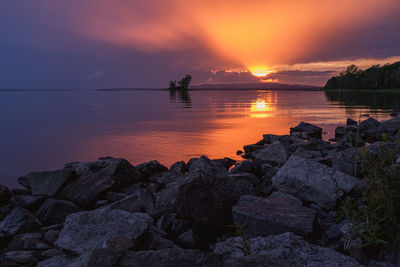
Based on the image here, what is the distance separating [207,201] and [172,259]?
9.37 feet

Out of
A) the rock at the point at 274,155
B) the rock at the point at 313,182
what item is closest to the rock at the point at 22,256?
the rock at the point at 313,182

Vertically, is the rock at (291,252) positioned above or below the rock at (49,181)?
above

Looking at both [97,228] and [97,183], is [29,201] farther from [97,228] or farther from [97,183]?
[97,228]

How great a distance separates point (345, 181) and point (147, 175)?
6933 millimetres

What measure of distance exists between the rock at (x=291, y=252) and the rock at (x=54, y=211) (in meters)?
4.86

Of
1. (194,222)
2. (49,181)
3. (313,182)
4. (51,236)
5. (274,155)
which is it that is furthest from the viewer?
(274,155)

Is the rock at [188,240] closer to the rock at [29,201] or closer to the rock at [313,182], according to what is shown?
the rock at [313,182]

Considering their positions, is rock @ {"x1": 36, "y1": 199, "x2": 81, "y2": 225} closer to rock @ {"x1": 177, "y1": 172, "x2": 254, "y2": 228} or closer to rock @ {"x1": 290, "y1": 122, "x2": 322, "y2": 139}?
rock @ {"x1": 177, "y1": 172, "x2": 254, "y2": 228}

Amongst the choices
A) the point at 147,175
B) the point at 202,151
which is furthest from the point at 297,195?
the point at 202,151

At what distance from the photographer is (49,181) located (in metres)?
8.12

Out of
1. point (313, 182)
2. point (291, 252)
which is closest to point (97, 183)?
point (313, 182)

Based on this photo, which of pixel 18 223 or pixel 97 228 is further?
pixel 18 223

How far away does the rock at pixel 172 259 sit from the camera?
280 centimetres

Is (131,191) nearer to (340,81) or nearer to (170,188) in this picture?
(170,188)
